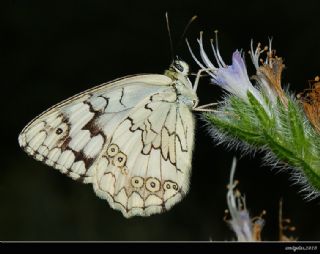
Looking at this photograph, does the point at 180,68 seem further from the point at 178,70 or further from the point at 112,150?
the point at 112,150

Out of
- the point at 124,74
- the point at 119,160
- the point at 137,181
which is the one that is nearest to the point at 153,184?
the point at 137,181

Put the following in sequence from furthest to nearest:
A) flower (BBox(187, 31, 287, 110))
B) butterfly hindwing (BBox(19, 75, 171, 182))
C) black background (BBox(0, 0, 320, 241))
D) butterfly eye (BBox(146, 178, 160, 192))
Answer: black background (BBox(0, 0, 320, 241))
butterfly eye (BBox(146, 178, 160, 192))
butterfly hindwing (BBox(19, 75, 171, 182))
flower (BBox(187, 31, 287, 110))

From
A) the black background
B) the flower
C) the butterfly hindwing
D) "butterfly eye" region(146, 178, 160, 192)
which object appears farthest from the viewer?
the black background

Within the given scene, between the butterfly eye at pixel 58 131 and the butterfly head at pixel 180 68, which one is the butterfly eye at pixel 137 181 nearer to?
the butterfly eye at pixel 58 131

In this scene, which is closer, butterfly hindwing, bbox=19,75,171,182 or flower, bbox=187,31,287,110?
flower, bbox=187,31,287,110

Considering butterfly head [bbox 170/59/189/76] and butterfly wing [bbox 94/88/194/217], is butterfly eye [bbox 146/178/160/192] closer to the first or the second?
butterfly wing [bbox 94/88/194/217]

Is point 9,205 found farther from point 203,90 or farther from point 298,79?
point 298,79

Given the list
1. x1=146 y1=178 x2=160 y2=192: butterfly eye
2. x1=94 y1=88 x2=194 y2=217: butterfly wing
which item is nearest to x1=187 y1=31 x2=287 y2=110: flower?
x1=94 y1=88 x2=194 y2=217: butterfly wing

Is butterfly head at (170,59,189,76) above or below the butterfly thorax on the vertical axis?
above
